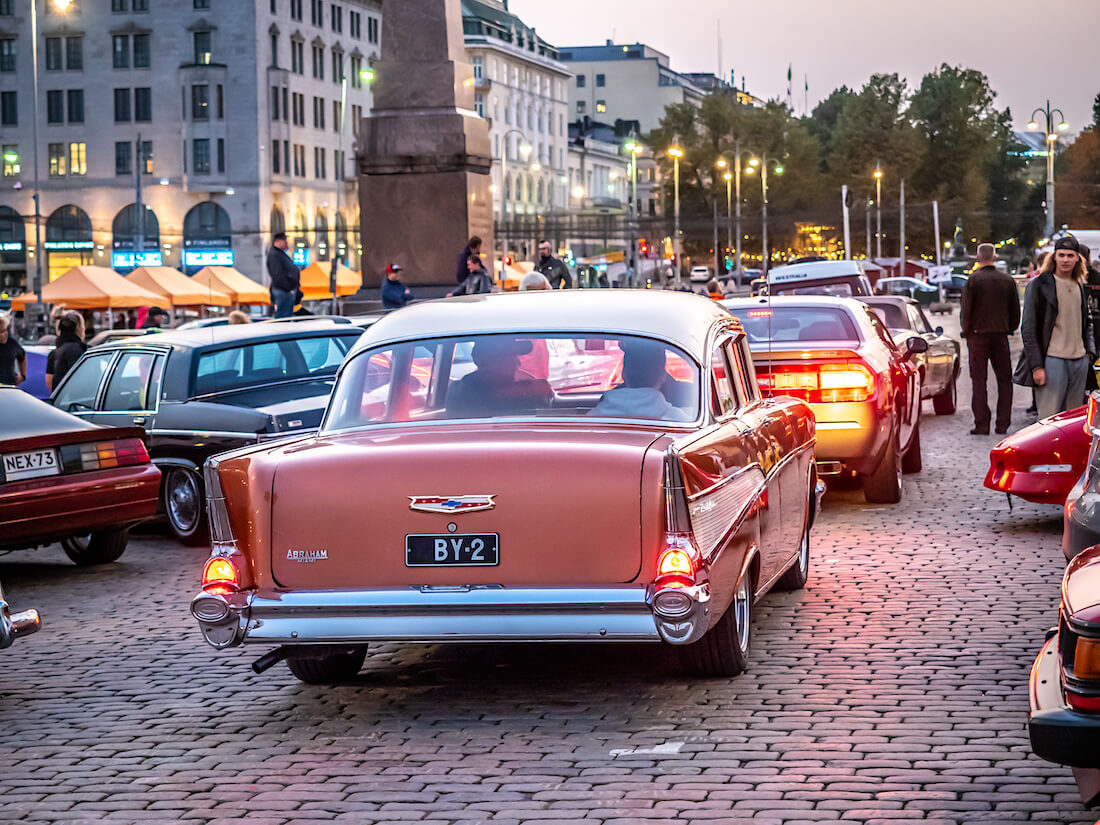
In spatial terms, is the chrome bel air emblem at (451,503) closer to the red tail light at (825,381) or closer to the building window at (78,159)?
the red tail light at (825,381)

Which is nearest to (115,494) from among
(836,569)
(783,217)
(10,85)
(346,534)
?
(836,569)

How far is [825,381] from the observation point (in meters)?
13.6

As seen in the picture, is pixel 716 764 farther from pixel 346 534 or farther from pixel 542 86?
pixel 542 86

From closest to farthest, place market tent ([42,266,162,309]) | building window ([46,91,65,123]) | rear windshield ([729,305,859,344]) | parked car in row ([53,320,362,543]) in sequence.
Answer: parked car in row ([53,320,362,543]), rear windshield ([729,305,859,344]), market tent ([42,266,162,309]), building window ([46,91,65,123])

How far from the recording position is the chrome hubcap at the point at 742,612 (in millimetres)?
7698

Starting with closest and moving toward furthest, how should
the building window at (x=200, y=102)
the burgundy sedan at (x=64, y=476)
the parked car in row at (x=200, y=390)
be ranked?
1. the burgundy sedan at (x=64, y=476)
2. the parked car in row at (x=200, y=390)
3. the building window at (x=200, y=102)

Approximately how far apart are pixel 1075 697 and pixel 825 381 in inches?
354

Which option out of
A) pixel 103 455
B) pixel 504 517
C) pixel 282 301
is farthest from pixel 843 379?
pixel 282 301

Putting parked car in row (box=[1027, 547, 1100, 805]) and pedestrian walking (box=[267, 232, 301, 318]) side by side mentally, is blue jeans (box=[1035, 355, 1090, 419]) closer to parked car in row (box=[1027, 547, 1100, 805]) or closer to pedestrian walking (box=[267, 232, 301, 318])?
pedestrian walking (box=[267, 232, 301, 318])

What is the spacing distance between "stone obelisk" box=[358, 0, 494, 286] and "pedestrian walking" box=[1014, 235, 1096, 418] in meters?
10.3

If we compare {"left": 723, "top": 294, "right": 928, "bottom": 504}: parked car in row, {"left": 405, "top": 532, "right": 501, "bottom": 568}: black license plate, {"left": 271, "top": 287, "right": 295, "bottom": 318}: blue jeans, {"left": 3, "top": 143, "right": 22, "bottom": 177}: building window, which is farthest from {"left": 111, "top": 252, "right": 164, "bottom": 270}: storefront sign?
{"left": 405, "top": 532, "right": 501, "bottom": 568}: black license plate

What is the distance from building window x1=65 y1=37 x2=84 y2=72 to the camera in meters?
103

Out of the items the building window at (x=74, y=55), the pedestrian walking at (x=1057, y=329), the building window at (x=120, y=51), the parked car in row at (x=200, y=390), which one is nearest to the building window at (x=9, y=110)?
the building window at (x=74, y=55)

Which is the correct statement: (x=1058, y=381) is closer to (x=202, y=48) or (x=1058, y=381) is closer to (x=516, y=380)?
(x=516, y=380)
